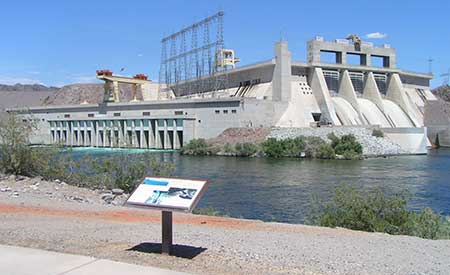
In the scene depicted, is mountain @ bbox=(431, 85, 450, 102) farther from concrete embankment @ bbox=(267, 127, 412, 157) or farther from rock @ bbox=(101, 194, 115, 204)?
rock @ bbox=(101, 194, 115, 204)

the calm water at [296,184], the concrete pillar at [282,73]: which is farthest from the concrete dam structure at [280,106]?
the calm water at [296,184]

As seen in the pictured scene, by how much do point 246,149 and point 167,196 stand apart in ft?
178

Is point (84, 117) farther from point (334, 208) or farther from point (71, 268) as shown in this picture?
point (71, 268)

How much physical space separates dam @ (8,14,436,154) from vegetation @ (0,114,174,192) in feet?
144

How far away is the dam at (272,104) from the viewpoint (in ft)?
238

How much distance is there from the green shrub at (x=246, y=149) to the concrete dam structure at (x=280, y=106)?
25.4 feet

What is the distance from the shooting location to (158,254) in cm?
782

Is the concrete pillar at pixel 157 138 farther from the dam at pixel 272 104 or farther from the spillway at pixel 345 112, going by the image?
the spillway at pixel 345 112

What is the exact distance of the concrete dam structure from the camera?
237 feet

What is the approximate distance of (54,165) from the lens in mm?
22266

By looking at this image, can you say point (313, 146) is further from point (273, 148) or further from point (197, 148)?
point (197, 148)

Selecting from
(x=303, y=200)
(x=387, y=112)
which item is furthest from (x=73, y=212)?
(x=387, y=112)

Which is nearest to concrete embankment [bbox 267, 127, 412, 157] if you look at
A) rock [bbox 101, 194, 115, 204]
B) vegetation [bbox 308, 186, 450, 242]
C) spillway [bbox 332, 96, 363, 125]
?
spillway [bbox 332, 96, 363, 125]

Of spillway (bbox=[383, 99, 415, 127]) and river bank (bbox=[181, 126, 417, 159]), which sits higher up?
spillway (bbox=[383, 99, 415, 127])
